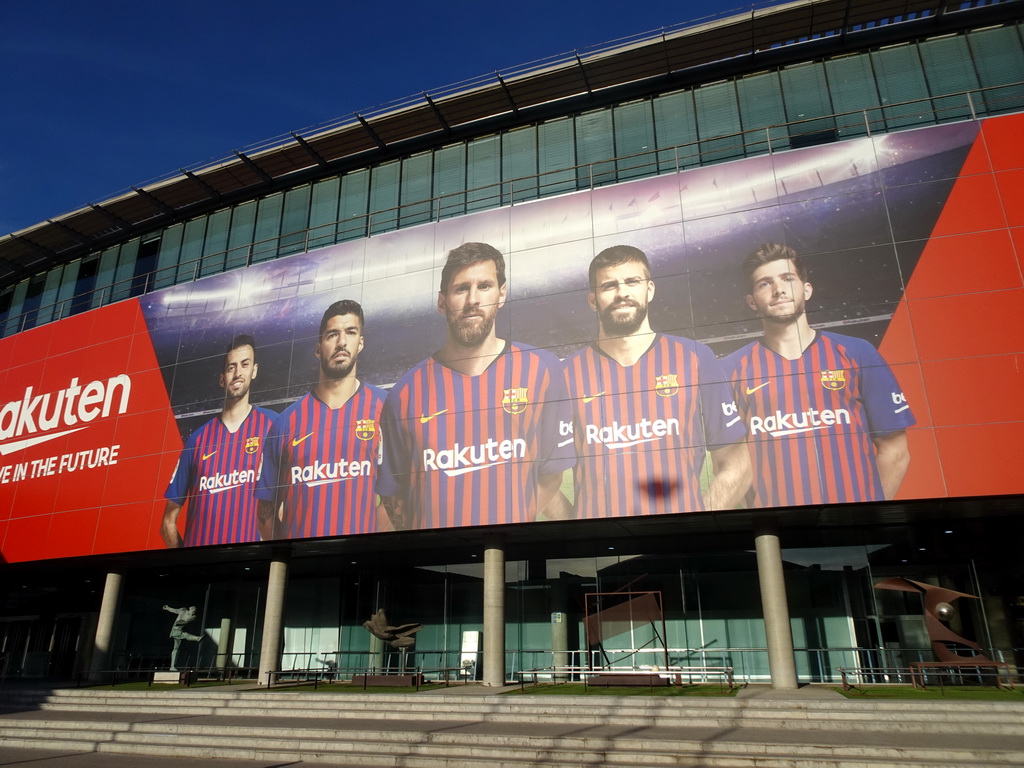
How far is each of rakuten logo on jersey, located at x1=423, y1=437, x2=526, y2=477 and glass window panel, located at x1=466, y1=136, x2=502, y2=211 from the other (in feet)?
32.3

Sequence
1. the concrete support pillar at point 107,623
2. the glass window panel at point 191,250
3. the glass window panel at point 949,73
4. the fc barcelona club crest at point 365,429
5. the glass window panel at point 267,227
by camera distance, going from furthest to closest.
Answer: the glass window panel at point 191,250
the glass window panel at point 267,227
the concrete support pillar at point 107,623
the fc barcelona club crest at point 365,429
the glass window panel at point 949,73

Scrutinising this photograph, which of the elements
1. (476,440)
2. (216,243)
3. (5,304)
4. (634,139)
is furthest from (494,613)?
(5,304)

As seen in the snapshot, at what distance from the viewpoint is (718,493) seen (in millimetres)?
19750

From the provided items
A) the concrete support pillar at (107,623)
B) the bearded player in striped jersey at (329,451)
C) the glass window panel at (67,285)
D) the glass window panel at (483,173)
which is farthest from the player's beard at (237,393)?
the glass window panel at (67,285)

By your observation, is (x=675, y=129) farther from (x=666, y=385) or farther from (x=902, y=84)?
(x=666, y=385)

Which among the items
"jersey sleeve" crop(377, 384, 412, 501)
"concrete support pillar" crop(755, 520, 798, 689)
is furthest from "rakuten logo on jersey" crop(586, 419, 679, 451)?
"jersey sleeve" crop(377, 384, 412, 501)

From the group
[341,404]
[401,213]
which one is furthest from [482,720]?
[401,213]

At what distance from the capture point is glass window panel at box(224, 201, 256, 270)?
31.0m

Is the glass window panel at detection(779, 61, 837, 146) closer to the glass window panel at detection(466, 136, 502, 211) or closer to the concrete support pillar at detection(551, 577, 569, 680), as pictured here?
the glass window panel at detection(466, 136, 502, 211)

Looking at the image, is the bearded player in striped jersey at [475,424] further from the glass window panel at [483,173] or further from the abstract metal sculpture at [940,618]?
the abstract metal sculpture at [940,618]

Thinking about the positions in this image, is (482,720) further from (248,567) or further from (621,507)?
(248,567)

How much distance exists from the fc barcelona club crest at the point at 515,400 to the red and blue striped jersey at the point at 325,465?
4.43 meters

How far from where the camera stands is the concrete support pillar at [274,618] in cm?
2428

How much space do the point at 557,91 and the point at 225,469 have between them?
18.1 m
